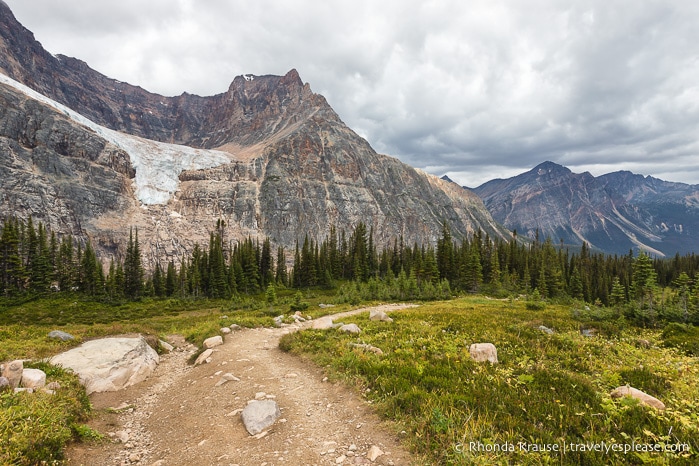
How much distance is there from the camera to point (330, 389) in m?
10.7

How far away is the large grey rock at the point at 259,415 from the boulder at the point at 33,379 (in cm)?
786

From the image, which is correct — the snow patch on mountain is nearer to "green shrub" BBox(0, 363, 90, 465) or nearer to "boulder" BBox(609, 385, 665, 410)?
"green shrub" BBox(0, 363, 90, 465)

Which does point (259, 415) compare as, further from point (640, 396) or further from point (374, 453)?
point (640, 396)

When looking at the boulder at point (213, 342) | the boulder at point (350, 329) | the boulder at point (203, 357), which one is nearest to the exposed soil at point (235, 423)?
the boulder at point (203, 357)

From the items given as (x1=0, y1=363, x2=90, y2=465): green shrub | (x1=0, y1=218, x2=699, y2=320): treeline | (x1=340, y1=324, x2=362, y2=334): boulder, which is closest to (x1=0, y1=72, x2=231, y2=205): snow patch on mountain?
(x1=0, y1=218, x2=699, y2=320): treeline

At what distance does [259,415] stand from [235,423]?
83cm

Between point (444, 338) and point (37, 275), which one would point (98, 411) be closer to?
point (444, 338)

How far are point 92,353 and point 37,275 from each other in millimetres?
65792

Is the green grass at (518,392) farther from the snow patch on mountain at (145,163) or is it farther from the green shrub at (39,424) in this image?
the snow patch on mountain at (145,163)

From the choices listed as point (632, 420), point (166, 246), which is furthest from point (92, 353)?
point (166, 246)

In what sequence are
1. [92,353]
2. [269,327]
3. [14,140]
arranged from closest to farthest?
[92,353], [269,327], [14,140]

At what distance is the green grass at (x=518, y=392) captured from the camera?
Result: 20.7ft

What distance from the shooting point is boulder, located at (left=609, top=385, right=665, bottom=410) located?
7.79 metres

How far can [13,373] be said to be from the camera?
10.7 meters
